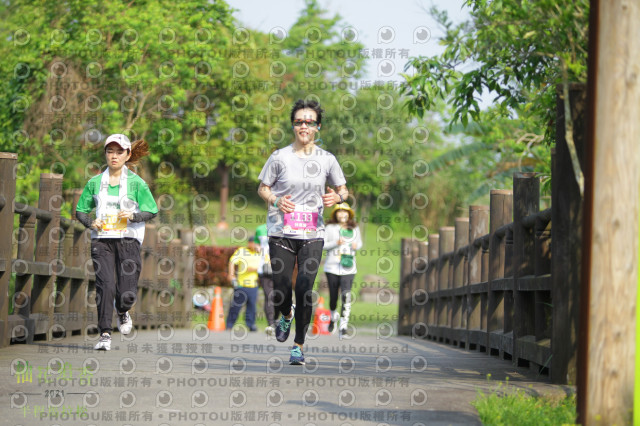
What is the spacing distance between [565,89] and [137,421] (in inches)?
114

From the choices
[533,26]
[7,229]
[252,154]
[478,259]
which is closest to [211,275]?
[252,154]

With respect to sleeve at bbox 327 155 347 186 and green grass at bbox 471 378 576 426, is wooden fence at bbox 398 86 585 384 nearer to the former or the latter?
green grass at bbox 471 378 576 426

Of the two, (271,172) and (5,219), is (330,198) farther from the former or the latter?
(5,219)

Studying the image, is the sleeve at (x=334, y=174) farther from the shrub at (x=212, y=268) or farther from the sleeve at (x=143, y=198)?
the shrub at (x=212, y=268)

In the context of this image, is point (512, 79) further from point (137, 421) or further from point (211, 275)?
point (211, 275)

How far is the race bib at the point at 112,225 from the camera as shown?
8898mm

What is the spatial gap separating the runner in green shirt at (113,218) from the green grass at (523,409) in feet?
14.6

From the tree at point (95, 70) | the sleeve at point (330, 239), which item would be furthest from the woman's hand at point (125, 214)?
the tree at point (95, 70)

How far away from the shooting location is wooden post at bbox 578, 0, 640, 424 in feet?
13.4

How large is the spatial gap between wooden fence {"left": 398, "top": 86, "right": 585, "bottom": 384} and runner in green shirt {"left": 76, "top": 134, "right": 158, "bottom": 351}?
313 cm

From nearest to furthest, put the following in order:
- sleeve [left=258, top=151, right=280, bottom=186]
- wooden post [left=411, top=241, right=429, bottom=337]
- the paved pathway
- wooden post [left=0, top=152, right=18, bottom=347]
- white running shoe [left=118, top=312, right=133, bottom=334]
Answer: the paved pathway, sleeve [left=258, top=151, right=280, bottom=186], wooden post [left=0, top=152, right=18, bottom=347], white running shoe [left=118, top=312, right=133, bottom=334], wooden post [left=411, top=241, right=429, bottom=337]

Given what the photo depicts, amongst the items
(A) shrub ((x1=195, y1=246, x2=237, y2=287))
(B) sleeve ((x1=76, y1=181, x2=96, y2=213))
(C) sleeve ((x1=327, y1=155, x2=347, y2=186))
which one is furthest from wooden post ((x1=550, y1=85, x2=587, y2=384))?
(A) shrub ((x1=195, y1=246, x2=237, y2=287))

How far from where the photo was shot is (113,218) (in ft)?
29.2

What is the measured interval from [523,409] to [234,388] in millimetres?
1759
